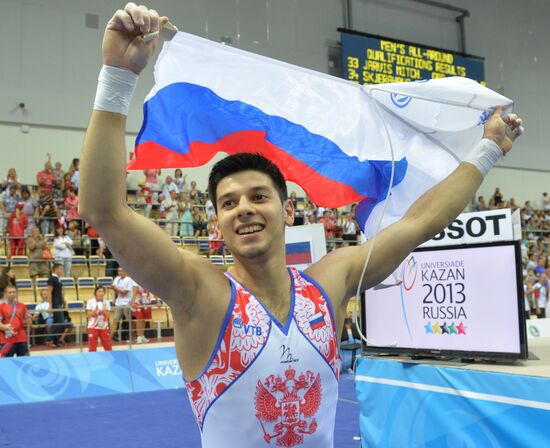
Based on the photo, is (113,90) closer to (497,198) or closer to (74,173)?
(74,173)

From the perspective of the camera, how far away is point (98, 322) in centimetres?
1108

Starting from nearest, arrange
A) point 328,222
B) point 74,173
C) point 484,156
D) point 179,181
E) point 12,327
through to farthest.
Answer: point 484,156 → point 12,327 → point 74,173 → point 328,222 → point 179,181

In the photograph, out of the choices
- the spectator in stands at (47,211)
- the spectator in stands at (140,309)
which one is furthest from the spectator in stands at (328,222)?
the spectator in stands at (47,211)

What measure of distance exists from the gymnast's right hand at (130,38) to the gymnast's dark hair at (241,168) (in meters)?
0.55

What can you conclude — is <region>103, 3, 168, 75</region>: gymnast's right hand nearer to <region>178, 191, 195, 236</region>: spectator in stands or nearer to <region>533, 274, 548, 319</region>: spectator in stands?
<region>178, 191, 195, 236</region>: spectator in stands

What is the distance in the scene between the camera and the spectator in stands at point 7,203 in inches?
551

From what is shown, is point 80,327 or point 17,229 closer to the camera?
point 80,327

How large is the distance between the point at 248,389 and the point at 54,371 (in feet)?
28.2

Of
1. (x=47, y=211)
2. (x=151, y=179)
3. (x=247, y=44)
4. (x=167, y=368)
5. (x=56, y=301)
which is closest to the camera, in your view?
(x=167, y=368)

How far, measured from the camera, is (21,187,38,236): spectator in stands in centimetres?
1442

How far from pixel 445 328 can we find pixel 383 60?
1582 centimetres

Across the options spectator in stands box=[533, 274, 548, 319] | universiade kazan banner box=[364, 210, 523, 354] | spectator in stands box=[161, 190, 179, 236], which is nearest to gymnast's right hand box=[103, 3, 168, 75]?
universiade kazan banner box=[364, 210, 523, 354]

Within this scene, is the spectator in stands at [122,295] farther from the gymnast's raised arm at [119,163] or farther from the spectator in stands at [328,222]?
the gymnast's raised arm at [119,163]

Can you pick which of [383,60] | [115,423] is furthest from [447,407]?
[383,60]
